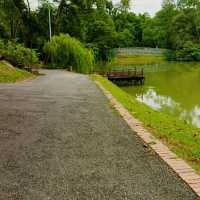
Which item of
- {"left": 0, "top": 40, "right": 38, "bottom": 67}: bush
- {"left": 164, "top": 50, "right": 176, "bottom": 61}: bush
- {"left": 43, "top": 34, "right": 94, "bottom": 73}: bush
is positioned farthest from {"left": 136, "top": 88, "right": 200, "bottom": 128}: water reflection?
{"left": 164, "top": 50, "right": 176, "bottom": 61}: bush

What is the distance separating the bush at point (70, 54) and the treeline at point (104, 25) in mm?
3171

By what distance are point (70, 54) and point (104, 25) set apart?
93.3ft

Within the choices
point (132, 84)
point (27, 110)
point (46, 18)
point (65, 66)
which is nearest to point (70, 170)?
point (27, 110)

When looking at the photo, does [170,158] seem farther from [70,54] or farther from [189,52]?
[189,52]

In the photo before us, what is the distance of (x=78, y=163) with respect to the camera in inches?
173

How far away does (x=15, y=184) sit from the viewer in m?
3.69

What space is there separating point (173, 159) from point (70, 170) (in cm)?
140

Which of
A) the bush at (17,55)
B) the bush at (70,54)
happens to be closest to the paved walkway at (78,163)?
the bush at (17,55)

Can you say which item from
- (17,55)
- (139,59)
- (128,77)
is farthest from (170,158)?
(139,59)

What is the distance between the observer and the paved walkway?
11.6ft

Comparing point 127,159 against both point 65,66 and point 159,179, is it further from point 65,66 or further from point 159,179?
point 65,66

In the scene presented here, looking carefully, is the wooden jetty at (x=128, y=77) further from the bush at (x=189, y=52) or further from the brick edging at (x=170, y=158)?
the bush at (x=189, y=52)

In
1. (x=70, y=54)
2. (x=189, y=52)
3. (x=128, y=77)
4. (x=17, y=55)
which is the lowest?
(x=128, y=77)

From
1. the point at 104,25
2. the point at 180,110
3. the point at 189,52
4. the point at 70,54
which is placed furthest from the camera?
the point at 189,52
